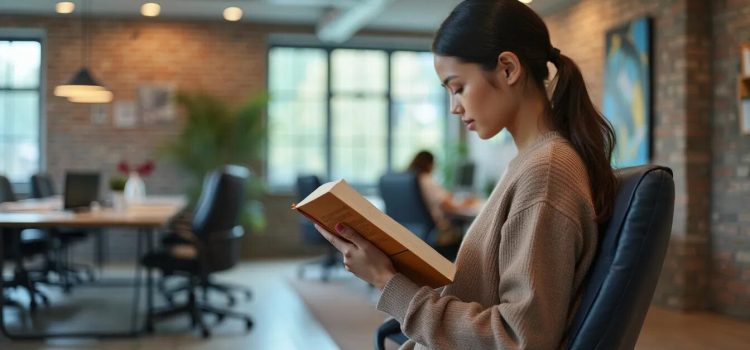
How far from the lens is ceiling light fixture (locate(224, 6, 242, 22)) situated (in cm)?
904

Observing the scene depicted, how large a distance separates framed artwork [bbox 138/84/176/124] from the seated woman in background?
4.02m

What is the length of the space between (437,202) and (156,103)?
4.59m

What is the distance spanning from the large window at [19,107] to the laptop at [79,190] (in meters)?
4.47

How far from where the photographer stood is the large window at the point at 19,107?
9.73 metres

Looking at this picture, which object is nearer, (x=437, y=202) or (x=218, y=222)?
(x=218, y=222)

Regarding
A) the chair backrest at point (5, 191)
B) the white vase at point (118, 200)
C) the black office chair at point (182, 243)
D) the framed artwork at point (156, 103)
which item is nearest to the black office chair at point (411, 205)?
the black office chair at point (182, 243)

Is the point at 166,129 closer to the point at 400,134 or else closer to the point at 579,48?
the point at 400,134

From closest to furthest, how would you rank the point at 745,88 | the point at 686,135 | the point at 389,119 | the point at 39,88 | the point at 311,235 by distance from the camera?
the point at 745,88 < the point at 686,135 < the point at 311,235 < the point at 39,88 < the point at 389,119

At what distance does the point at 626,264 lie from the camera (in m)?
1.28

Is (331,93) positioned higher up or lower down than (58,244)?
higher up

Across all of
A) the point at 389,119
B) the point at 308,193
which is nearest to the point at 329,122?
the point at 389,119

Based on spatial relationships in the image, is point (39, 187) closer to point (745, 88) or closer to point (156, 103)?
point (156, 103)

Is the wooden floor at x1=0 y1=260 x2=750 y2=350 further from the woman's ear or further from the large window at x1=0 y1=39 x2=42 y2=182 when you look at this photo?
the woman's ear

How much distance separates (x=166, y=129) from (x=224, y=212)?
4.88 m
